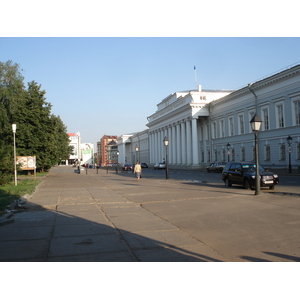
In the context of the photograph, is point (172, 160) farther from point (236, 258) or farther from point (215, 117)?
point (236, 258)

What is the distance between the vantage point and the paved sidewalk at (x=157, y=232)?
244 inches

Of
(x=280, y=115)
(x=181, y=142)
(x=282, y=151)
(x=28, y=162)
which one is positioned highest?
(x=280, y=115)

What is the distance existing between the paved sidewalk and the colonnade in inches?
2152

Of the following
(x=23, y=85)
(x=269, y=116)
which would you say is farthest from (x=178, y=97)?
(x=23, y=85)

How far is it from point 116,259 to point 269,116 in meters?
44.5

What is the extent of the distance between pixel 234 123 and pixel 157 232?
165ft

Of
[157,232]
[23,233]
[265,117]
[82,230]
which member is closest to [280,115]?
[265,117]

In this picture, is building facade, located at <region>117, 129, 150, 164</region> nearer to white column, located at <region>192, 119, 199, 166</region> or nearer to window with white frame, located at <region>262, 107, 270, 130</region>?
white column, located at <region>192, 119, 199, 166</region>

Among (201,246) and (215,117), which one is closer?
(201,246)

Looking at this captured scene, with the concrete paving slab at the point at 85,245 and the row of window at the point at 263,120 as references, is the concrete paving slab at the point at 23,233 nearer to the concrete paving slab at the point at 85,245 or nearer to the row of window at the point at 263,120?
the concrete paving slab at the point at 85,245

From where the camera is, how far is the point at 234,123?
5591 cm

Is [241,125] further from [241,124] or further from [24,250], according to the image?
[24,250]

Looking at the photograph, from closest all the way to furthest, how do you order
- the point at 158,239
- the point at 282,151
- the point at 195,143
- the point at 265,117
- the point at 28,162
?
the point at 158,239 < the point at 28,162 < the point at 282,151 < the point at 265,117 < the point at 195,143

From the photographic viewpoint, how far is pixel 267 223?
29.6ft
